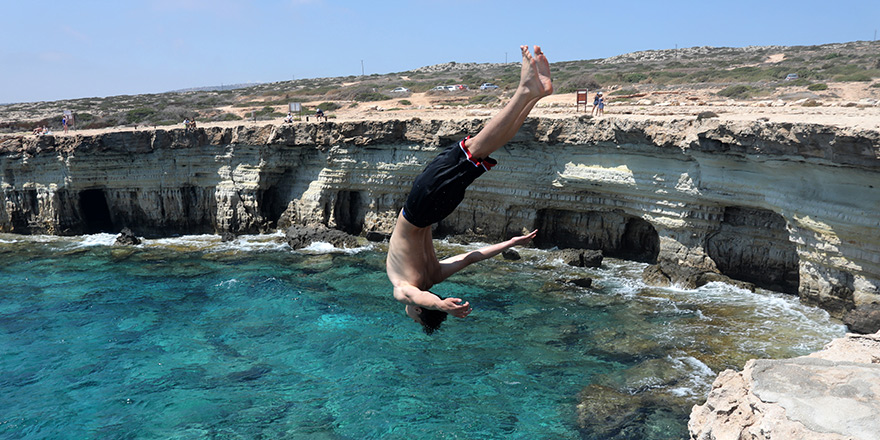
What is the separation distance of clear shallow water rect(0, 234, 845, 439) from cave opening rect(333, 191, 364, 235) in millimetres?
4057

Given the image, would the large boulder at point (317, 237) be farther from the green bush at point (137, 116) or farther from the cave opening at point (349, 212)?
the green bush at point (137, 116)

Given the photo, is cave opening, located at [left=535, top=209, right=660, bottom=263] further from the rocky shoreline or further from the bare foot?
the bare foot

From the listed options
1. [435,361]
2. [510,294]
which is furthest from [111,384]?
[510,294]

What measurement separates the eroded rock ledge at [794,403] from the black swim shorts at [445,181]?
327cm

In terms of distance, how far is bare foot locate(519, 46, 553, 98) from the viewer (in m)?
5.30

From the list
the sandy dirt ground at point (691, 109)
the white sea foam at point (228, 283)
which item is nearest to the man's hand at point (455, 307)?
the sandy dirt ground at point (691, 109)

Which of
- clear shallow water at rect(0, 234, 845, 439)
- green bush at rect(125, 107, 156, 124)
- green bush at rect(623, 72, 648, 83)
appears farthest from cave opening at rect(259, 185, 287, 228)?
green bush at rect(623, 72, 648, 83)

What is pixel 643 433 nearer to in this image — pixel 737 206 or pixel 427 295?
pixel 427 295

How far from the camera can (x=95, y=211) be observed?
1117 inches

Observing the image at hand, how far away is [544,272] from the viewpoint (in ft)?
63.3

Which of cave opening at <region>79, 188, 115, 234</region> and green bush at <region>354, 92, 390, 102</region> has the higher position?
green bush at <region>354, 92, 390, 102</region>

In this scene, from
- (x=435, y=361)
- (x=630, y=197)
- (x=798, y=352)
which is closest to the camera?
(x=798, y=352)

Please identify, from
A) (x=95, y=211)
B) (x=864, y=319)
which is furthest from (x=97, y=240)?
(x=864, y=319)

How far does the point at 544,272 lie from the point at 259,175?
476 inches
